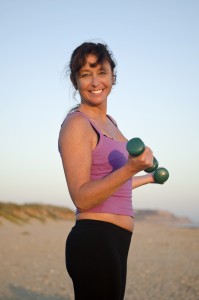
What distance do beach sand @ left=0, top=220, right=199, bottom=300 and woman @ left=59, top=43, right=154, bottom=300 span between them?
3644mm

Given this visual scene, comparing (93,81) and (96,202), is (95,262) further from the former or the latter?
(93,81)

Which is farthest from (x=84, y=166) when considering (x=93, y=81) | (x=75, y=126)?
(x=93, y=81)

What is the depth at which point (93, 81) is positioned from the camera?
7.69 feet

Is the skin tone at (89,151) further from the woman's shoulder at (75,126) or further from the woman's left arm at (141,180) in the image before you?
the woman's left arm at (141,180)

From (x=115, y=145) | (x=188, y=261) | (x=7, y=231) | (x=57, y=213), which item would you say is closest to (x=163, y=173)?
(x=115, y=145)

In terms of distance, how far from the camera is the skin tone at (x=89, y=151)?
189 centimetres

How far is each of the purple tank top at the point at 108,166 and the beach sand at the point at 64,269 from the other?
3.66m

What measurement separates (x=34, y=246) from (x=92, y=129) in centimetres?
878

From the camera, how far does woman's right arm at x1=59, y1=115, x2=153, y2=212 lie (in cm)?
187

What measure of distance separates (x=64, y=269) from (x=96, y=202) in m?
5.92

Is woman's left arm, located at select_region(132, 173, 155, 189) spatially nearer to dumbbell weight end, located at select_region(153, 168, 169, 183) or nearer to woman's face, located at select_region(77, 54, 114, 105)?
dumbbell weight end, located at select_region(153, 168, 169, 183)

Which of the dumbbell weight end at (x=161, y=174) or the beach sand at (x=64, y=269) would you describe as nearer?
the dumbbell weight end at (x=161, y=174)

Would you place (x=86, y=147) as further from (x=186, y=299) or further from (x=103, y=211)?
(x=186, y=299)

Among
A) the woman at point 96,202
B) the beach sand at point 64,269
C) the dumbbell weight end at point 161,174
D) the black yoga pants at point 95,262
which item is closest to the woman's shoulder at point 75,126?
the woman at point 96,202
